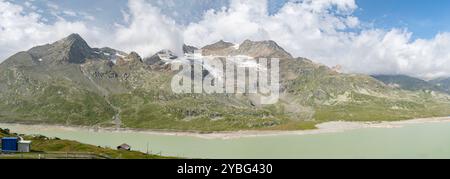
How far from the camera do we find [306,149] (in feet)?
520
